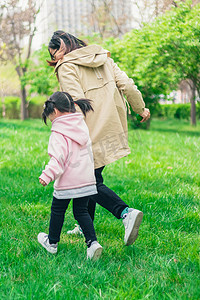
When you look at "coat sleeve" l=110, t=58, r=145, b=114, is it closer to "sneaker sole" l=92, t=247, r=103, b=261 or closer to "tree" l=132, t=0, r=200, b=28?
"sneaker sole" l=92, t=247, r=103, b=261

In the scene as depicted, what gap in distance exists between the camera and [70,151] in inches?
90.1

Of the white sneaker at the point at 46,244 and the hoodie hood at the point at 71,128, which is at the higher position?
the hoodie hood at the point at 71,128

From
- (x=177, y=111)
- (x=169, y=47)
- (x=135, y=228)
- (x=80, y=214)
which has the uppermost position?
(x=169, y=47)

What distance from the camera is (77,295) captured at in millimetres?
1880

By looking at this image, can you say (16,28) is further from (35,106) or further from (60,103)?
(60,103)

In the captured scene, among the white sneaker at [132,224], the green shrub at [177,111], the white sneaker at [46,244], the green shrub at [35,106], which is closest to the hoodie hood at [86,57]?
the white sneaker at [132,224]

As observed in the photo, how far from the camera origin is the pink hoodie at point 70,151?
2262 millimetres

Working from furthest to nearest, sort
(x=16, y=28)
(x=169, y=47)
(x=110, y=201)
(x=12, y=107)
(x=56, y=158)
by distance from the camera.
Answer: (x=12, y=107)
(x=16, y=28)
(x=169, y=47)
(x=110, y=201)
(x=56, y=158)

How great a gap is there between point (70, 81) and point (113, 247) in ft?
4.09

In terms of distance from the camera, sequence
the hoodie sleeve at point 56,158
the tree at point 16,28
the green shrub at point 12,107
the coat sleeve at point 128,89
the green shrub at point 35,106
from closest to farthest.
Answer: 1. the hoodie sleeve at point 56,158
2. the coat sleeve at point 128,89
3. the tree at point 16,28
4. the green shrub at point 12,107
5. the green shrub at point 35,106

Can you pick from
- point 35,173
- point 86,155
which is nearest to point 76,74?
point 86,155

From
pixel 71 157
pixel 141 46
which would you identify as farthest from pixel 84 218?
pixel 141 46

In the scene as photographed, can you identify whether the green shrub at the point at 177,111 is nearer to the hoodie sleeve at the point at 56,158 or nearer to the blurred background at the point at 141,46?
the blurred background at the point at 141,46

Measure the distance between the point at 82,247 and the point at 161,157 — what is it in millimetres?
3822
